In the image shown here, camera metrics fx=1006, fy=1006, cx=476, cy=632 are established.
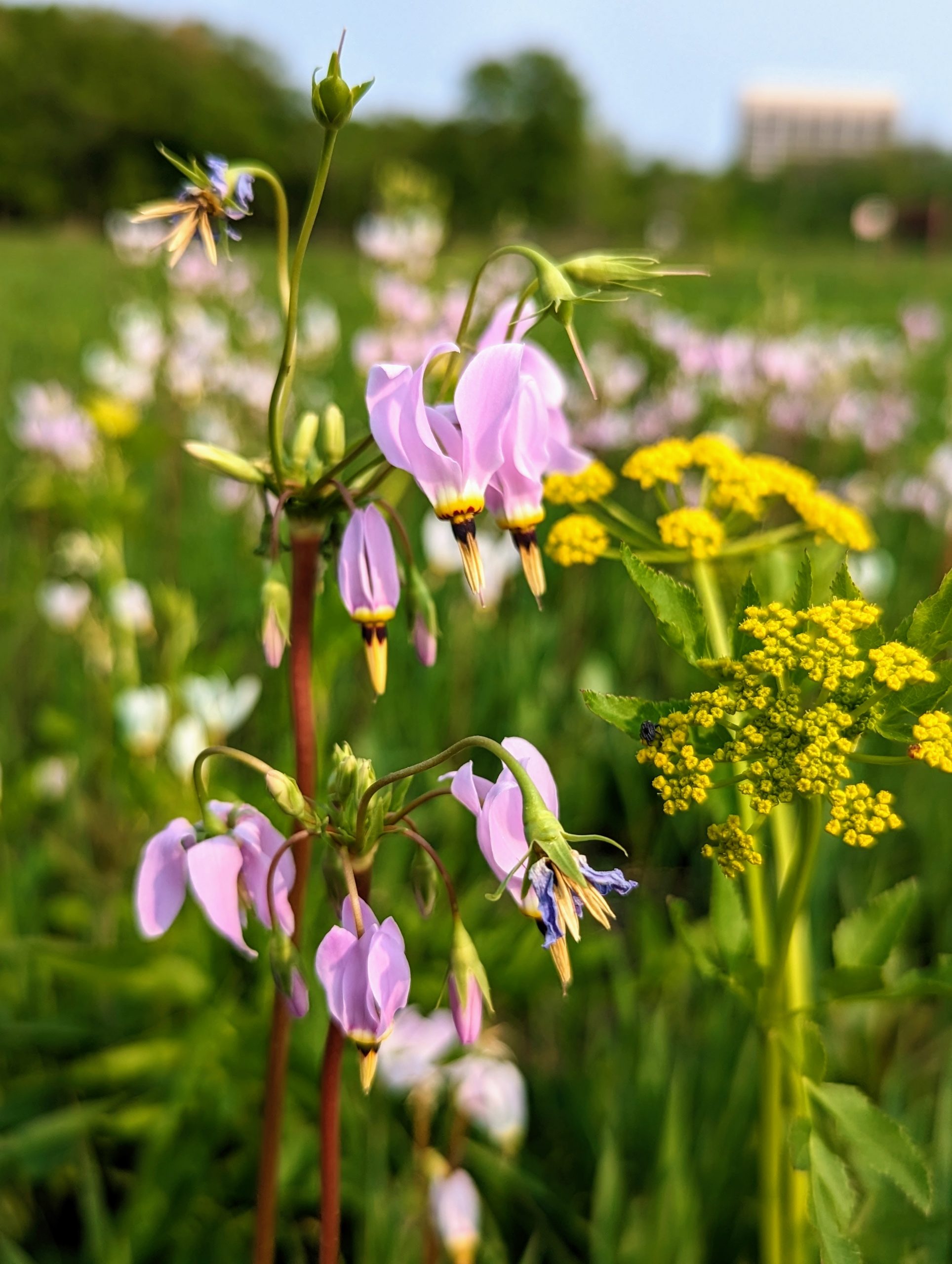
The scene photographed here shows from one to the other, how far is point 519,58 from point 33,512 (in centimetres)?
6237

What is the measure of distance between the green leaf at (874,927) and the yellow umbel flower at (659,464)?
380 mm

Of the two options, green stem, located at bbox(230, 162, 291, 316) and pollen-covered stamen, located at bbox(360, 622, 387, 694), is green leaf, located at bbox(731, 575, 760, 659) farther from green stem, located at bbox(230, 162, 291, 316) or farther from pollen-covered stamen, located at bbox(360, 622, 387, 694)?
green stem, located at bbox(230, 162, 291, 316)

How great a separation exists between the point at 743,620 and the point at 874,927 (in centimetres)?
37

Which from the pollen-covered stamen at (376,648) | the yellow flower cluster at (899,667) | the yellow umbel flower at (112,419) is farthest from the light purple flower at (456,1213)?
the yellow umbel flower at (112,419)

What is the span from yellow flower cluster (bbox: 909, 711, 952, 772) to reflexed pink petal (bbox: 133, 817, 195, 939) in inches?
17.0

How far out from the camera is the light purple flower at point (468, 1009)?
1.89 feet

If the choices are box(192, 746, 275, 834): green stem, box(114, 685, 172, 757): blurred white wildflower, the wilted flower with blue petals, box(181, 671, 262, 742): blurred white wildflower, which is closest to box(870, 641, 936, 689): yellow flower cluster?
box(192, 746, 275, 834): green stem

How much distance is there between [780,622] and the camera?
22.4 inches

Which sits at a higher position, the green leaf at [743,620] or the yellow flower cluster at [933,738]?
the green leaf at [743,620]

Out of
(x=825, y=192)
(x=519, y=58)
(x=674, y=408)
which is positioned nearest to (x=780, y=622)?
(x=674, y=408)

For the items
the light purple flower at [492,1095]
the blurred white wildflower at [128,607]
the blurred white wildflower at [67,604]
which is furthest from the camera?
the blurred white wildflower at [67,604]

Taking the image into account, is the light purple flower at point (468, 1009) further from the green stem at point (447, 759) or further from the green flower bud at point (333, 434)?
the green flower bud at point (333, 434)

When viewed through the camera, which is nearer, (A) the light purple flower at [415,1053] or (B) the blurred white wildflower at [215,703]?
(A) the light purple flower at [415,1053]

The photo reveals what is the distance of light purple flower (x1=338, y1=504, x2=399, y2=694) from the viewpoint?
61 centimetres
